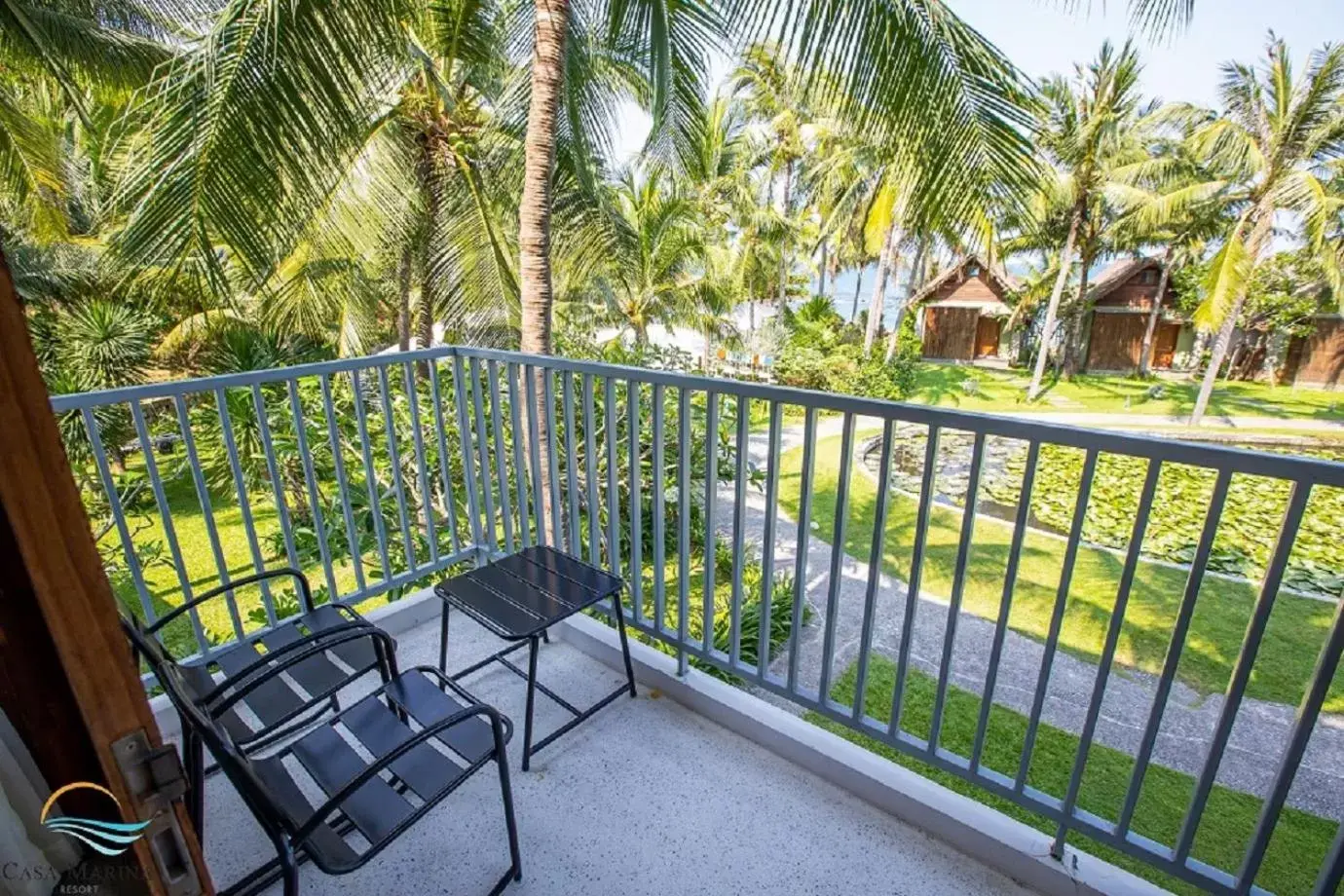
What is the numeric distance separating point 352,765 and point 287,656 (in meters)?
0.53

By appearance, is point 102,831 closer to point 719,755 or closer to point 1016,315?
point 719,755

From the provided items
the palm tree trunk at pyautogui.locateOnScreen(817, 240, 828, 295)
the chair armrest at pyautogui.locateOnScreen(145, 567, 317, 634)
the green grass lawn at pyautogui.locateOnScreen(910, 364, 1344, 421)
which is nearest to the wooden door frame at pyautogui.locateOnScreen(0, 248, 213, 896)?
the chair armrest at pyautogui.locateOnScreen(145, 567, 317, 634)

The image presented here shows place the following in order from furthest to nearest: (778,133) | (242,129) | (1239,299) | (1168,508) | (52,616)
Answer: (778,133)
(1239,299)
(1168,508)
(242,129)
(52,616)

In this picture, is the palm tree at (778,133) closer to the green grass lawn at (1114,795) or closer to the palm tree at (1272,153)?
the palm tree at (1272,153)

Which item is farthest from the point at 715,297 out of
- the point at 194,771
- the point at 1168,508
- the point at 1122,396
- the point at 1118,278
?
the point at 1118,278

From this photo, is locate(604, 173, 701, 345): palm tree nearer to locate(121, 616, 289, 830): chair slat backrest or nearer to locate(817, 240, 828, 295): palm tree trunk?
locate(817, 240, 828, 295): palm tree trunk

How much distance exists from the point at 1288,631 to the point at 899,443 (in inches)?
304

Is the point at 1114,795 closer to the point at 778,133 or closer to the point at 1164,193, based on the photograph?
the point at 778,133

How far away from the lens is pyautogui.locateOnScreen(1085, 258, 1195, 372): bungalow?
21.7 meters

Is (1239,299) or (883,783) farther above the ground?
(1239,299)

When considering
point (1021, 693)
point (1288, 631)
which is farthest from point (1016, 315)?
point (1021, 693)

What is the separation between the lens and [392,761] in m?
1.23

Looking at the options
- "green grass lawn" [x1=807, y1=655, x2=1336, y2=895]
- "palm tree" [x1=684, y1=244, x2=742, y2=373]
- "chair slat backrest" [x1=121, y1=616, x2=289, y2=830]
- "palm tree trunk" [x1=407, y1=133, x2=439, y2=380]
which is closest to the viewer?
"chair slat backrest" [x1=121, y1=616, x2=289, y2=830]

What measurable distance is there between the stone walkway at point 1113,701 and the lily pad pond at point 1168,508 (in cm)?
130
